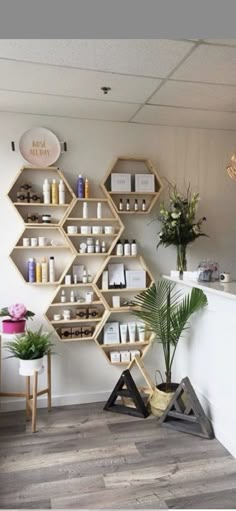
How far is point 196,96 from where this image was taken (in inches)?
94.9

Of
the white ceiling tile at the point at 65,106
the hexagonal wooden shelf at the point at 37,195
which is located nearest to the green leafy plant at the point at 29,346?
the hexagonal wooden shelf at the point at 37,195

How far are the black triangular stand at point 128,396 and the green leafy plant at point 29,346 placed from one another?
696 millimetres

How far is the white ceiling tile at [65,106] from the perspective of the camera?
2457mm

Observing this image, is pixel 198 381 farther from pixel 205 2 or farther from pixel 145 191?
pixel 205 2

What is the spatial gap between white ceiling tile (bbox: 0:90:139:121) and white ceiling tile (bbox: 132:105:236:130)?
5.2 inches

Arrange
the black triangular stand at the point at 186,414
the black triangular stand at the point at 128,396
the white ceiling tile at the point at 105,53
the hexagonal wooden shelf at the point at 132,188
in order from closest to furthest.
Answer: the white ceiling tile at the point at 105,53
the black triangular stand at the point at 186,414
the black triangular stand at the point at 128,396
the hexagonal wooden shelf at the point at 132,188

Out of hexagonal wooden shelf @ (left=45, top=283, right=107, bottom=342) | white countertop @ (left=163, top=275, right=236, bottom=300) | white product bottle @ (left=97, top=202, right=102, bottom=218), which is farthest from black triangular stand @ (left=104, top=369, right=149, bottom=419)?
white product bottle @ (left=97, top=202, right=102, bottom=218)

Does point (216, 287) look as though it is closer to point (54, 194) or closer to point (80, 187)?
point (80, 187)

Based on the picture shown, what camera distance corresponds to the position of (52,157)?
2779mm

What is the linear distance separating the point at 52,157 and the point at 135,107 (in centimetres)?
78

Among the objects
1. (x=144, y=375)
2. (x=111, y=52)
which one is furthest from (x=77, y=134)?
(x=144, y=375)

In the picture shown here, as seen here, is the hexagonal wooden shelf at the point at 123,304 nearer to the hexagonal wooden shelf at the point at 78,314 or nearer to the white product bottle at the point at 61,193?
the hexagonal wooden shelf at the point at 78,314

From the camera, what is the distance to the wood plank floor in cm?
177

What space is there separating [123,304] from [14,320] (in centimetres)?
95
